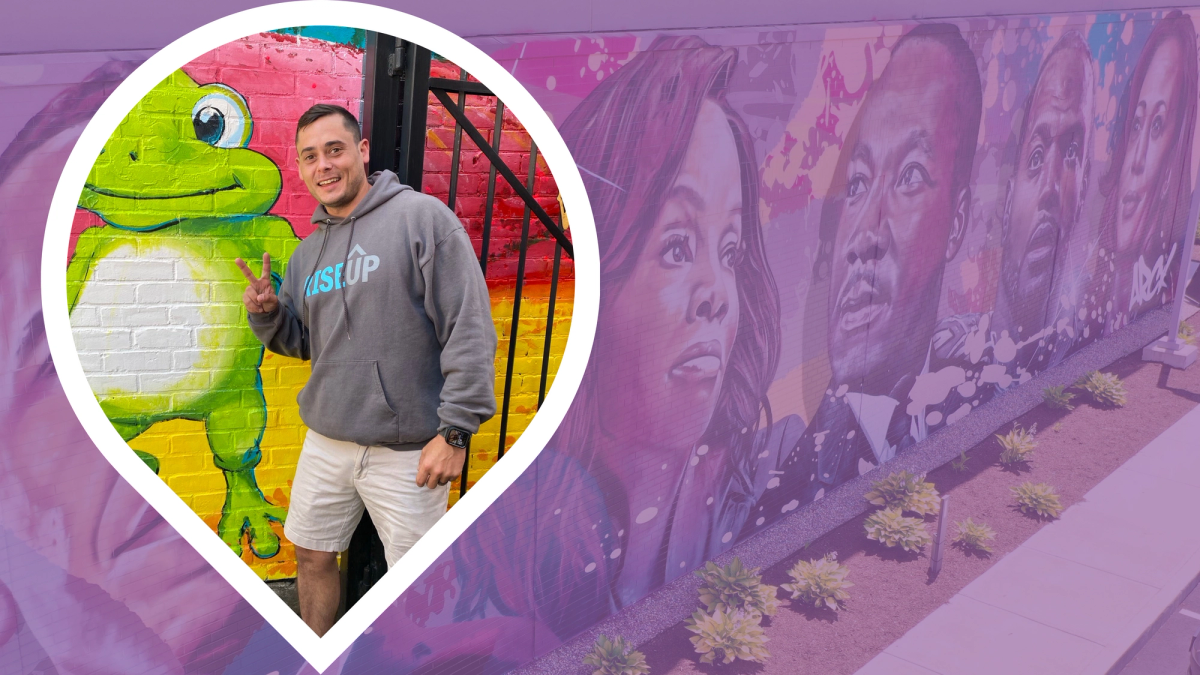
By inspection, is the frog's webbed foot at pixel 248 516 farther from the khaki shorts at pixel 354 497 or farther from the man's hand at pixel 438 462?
the man's hand at pixel 438 462

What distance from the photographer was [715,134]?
452cm

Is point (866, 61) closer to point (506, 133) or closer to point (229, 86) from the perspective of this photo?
point (506, 133)

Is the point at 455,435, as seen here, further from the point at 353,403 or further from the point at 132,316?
the point at 132,316

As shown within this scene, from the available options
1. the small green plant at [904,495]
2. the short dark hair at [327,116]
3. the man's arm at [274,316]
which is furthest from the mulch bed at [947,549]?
the short dark hair at [327,116]

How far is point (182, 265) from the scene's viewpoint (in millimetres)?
3416

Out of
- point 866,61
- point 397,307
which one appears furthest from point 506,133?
point 866,61

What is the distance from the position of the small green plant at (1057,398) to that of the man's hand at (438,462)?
5.90 m

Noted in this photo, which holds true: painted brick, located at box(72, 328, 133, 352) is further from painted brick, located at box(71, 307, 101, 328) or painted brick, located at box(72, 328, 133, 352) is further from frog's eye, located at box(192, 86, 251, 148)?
frog's eye, located at box(192, 86, 251, 148)

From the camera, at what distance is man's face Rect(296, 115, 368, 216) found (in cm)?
330

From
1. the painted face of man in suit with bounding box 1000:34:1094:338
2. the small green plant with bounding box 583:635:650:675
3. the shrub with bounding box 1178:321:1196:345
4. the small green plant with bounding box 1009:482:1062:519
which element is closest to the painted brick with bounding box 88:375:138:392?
the small green plant with bounding box 583:635:650:675

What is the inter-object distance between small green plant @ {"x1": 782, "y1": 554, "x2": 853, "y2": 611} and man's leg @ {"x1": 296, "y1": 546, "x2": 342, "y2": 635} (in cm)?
244

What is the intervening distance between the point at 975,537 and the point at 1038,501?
71cm

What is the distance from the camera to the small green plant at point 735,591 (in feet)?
16.3

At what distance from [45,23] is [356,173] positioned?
0.99 metres
